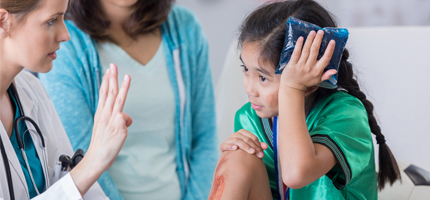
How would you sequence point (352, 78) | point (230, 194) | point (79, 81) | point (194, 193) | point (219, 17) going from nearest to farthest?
1. point (230, 194)
2. point (352, 78)
3. point (79, 81)
4. point (194, 193)
5. point (219, 17)

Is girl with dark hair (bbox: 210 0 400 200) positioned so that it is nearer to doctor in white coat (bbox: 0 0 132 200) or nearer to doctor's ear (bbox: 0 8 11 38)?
doctor in white coat (bbox: 0 0 132 200)

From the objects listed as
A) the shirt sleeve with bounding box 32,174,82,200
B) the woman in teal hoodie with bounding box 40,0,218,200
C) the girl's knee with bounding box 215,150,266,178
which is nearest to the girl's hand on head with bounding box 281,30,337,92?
the girl's knee with bounding box 215,150,266,178

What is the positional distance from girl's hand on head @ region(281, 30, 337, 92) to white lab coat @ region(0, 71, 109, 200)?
0.50m

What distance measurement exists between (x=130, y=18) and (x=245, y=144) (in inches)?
25.5

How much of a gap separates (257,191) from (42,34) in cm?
60

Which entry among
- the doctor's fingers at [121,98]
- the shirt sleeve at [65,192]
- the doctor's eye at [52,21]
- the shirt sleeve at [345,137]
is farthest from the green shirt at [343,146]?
the doctor's eye at [52,21]

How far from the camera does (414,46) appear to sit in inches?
58.8

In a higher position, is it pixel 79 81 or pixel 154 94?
pixel 79 81

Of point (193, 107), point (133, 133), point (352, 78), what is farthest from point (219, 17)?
point (352, 78)

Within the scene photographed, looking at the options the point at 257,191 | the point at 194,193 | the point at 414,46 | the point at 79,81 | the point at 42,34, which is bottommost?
the point at 194,193

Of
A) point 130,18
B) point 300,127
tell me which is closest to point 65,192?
point 300,127

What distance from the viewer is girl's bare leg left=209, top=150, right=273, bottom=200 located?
37.1 inches

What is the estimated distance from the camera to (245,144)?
40.2 inches

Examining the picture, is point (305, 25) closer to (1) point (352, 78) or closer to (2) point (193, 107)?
(1) point (352, 78)
